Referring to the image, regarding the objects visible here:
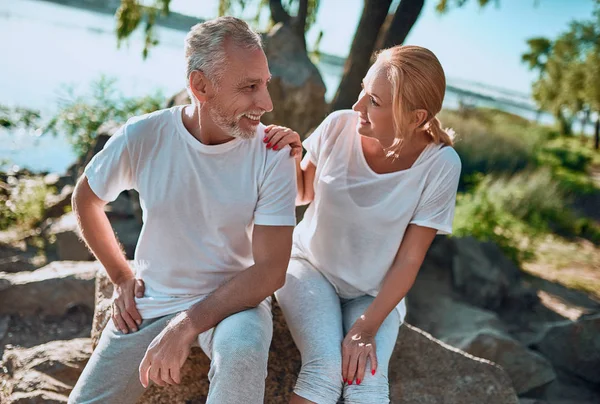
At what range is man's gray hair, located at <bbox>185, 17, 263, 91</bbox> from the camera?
2037 millimetres

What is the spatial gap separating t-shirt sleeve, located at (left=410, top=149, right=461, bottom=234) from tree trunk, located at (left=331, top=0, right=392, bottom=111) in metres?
2.44

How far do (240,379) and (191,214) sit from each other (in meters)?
0.66

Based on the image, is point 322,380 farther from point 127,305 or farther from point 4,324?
point 4,324

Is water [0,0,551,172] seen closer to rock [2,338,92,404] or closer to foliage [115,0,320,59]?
foliage [115,0,320,59]

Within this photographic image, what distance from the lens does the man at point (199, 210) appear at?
79.5 inches

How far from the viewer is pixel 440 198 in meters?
2.22

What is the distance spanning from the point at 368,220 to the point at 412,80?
57 cm

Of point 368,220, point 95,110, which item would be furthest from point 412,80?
point 95,110

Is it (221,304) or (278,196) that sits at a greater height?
(278,196)

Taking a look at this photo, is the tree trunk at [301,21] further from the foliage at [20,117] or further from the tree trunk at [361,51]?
the foliage at [20,117]

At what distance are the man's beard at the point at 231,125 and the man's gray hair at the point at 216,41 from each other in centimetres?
12

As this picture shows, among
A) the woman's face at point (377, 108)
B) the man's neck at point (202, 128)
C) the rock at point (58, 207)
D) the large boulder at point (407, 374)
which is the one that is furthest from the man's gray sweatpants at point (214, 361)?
the rock at point (58, 207)

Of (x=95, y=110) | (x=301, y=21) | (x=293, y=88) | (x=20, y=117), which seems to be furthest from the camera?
(x=20, y=117)

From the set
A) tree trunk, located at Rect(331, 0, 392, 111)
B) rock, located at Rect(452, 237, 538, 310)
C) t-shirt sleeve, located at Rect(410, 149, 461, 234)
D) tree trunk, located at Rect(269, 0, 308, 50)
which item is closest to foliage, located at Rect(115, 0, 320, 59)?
tree trunk, located at Rect(269, 0, 308, 50)
